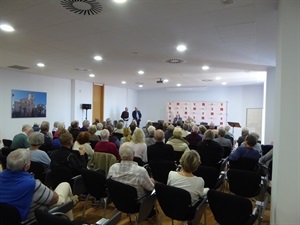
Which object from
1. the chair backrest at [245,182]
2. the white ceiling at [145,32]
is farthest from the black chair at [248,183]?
the white ceiling at [145,32]

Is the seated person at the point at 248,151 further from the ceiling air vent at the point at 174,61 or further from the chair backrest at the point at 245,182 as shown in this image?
the ceiling air vent at the point at 174,61

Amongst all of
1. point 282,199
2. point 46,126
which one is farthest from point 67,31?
point 282,199

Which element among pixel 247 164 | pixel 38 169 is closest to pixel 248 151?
pixel 247 164

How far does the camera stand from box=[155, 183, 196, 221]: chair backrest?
2252mm

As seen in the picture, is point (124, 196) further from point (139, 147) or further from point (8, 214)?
point (139, 147)

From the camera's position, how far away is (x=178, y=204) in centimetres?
232

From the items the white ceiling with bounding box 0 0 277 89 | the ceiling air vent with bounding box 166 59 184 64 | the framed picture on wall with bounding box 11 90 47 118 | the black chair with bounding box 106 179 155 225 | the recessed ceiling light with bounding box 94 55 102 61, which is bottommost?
the black chair with bounding box 106 179 155 225

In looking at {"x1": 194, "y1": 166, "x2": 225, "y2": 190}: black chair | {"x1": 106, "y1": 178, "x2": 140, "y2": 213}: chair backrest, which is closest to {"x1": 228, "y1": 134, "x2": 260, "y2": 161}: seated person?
{"x1": 194, "y1": 166, "x2": 225, "y2": 190}: black chair

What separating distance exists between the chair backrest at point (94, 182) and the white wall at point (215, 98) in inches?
420

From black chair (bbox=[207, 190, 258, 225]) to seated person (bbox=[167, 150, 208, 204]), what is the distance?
0.84ft

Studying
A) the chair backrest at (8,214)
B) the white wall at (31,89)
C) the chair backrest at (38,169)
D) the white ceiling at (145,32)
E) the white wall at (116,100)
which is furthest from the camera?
the white wall at (116,100)

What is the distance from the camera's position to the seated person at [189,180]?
95.3 inches

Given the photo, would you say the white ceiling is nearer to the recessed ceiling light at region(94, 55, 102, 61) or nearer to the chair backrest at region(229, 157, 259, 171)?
the recessed ceiling light at region(94, 55, 102, 61)

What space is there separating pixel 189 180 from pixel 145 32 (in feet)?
8.37
